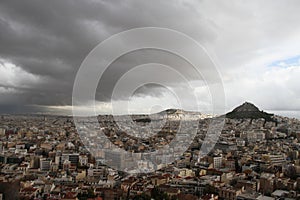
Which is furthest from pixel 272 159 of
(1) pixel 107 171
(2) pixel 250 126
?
(2) pixel 250 126

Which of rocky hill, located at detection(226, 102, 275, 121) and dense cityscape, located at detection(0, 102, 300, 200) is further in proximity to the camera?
rocky hill, located at detection(226, 102, 275, 121)

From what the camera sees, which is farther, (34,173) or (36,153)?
(36,153)

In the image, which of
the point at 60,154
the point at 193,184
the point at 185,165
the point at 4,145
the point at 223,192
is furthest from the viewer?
the point at 4,145

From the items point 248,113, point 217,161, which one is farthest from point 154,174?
point 248,113

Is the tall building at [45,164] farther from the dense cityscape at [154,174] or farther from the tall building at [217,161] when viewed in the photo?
the tall building at [217,161]

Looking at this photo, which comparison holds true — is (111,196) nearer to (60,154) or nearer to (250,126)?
(60,154)

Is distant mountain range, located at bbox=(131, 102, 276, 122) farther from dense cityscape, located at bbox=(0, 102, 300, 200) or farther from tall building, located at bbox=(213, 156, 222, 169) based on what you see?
tall building, located at bbox=(213, 156, 222, 169)

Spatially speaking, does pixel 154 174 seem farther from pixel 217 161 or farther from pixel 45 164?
pixel 45 164

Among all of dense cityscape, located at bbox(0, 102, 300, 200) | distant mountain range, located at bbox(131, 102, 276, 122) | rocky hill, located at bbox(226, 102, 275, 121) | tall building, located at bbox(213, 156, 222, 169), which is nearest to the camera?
dense cityscape, located at bbox(0, 102, 300, 200)

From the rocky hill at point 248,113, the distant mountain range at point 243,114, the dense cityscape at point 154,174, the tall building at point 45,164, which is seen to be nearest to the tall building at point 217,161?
the dense cityscape at point 154,174

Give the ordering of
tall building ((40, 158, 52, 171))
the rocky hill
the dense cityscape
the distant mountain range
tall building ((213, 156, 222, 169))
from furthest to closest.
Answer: the rocky hill
the distant mountain range
tall building ((213, 156, 222, 169))
tall building ((40, 158, 52, 171))
the dense cityscape

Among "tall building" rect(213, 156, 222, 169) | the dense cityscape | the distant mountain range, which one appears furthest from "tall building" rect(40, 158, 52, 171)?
the distant mountain range
